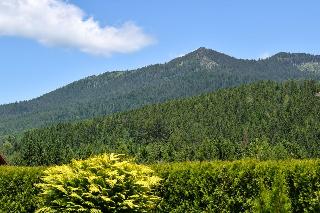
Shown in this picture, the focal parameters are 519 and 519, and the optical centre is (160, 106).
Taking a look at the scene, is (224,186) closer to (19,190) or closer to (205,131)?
(19,190)

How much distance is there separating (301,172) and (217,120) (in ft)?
561

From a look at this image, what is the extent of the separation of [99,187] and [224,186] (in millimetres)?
4801

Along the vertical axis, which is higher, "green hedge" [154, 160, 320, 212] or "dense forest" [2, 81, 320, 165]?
"green hedge" [154, 160, 320, 212]

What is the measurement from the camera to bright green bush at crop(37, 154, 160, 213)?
1884cm

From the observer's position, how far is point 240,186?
19562mm

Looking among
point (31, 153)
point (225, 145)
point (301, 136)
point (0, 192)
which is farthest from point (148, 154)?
point (0, 192)

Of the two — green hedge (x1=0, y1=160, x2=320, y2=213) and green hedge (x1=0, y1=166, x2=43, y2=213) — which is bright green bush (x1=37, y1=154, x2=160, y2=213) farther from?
green hedge (x1=0, y1=166, x2=43, y2=213)

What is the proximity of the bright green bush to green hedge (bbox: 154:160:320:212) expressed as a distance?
64.9 inches

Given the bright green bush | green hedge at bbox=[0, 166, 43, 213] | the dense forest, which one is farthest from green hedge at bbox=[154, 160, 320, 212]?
the dense forest

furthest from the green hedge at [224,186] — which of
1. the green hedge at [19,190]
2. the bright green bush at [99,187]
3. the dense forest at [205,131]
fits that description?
the dense forest at [205,131]

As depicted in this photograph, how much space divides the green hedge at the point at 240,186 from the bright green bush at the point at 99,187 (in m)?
1.65

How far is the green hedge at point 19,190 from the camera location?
2339 cm

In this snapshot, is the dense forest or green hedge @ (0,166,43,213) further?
the dense forest

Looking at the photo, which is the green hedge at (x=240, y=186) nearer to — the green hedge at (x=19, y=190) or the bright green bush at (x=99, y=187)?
the bright green bush at (x=99, y=187)
